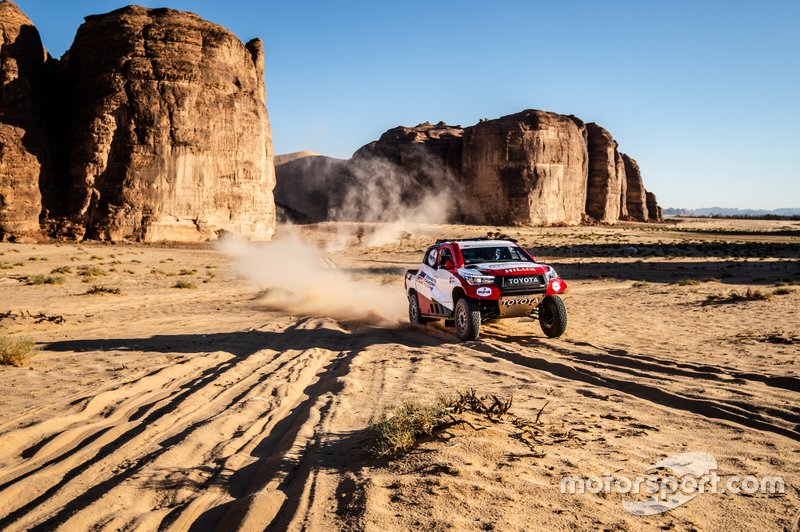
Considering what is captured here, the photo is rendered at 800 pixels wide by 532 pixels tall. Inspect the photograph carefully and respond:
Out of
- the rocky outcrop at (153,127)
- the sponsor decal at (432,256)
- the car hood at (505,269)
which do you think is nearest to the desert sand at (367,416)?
the car hood at (505,269)

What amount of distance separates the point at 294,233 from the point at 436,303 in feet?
163

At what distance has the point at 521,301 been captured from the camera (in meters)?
10.9

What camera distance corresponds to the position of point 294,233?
6028 centimetres

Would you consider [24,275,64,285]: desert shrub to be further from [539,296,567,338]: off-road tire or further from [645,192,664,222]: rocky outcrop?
[645,192,664,222]: rocky outcrop

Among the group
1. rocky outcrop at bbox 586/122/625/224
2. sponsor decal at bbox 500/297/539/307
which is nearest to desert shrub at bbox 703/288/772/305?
sponsor decal at bbox 500/297/539/307

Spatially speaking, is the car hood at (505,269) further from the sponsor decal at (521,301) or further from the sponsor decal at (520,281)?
the sponsor decal at (521,301)

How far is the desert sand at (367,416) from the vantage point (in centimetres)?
385

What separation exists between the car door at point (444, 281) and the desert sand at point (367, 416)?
84cm

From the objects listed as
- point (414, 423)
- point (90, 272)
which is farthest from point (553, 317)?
point (90, 272)

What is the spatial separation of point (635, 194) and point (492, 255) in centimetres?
10502

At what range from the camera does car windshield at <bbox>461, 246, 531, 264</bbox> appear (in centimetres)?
1201

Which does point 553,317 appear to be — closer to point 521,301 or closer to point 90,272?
point 521,301

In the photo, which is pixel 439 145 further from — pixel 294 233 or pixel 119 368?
pixel 119 368

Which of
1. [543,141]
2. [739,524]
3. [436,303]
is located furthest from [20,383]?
[543,141]
